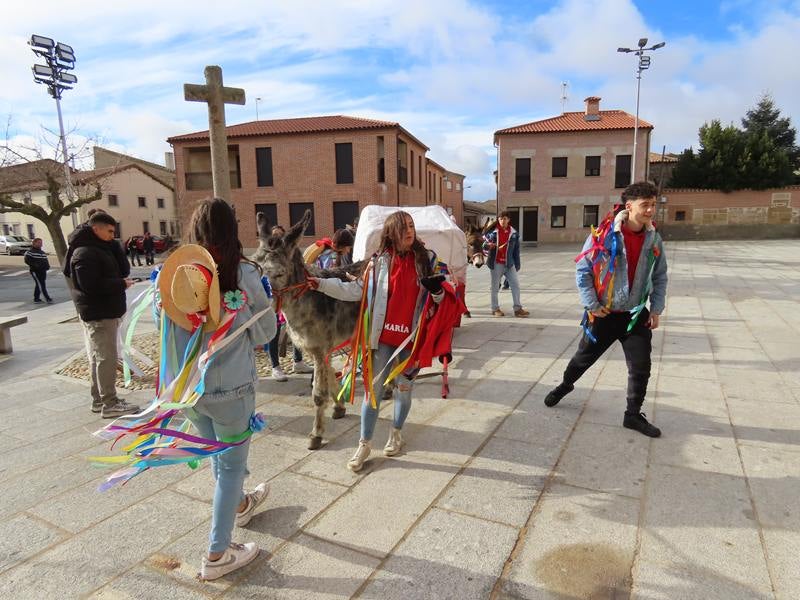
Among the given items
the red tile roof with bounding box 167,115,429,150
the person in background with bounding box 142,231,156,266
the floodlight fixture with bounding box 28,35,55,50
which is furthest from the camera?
the red tile roof with bounding box 167,115,429,150

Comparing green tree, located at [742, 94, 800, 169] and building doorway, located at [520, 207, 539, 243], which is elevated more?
green tree, located at [742, 94, 800, 169]

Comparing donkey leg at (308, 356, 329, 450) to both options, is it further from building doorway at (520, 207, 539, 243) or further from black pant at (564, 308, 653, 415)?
building doorway at (520, 207, 539, 243)

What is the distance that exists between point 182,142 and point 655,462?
33.2m

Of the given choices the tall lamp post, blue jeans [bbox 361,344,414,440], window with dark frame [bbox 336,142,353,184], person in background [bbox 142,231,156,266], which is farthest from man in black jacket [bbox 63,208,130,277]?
window with dark frame [bbox 336,142,353,184]

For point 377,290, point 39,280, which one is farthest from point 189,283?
point 39,280

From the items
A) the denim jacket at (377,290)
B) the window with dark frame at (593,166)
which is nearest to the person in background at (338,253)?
the denim jacket at (377,290)

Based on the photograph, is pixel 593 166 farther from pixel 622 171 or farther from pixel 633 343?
pixel 633 343

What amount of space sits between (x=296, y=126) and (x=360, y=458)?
3053cm

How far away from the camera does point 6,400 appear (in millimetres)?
5191

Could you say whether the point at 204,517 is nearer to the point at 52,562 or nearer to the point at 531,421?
the point at 52,562

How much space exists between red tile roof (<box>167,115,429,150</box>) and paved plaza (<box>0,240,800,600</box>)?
1050 inches

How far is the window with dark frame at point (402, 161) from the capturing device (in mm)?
32188

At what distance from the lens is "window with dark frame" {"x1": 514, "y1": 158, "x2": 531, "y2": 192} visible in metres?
32.9

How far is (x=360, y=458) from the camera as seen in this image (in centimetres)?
341
